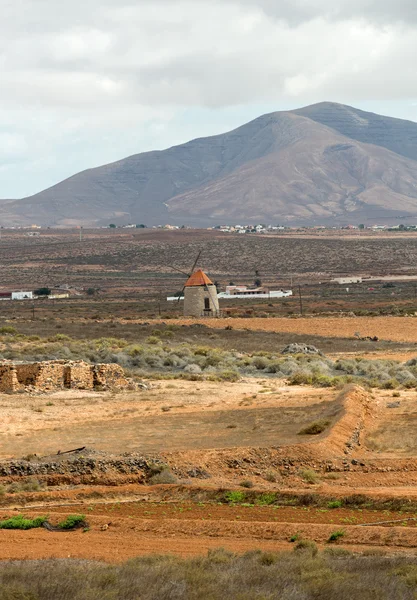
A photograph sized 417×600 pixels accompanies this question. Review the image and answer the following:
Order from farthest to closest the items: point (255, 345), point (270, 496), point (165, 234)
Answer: point (165, 234), point (255, 345), point (270, 496)

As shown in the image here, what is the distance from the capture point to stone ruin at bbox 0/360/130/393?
3188 centimetres

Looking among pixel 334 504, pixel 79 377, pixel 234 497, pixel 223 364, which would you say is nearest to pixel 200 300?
pixel 223 364

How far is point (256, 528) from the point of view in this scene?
15773 millimetres

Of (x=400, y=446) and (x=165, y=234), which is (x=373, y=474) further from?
(x=165, y=234)

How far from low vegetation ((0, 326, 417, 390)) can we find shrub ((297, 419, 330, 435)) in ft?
31.3

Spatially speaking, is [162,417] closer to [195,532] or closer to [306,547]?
[195,532]

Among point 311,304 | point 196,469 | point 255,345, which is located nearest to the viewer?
point 196,469

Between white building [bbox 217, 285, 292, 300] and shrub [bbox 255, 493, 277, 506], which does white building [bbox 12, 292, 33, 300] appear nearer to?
white building [bbox 217, 285, 292, 300]

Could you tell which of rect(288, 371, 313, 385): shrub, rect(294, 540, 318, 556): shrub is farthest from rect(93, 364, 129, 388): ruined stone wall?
rect(294, 540, 318, 556): shrub

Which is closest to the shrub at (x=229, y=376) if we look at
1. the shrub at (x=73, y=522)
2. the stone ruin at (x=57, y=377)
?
the stone ruin at (x=57, y=377)

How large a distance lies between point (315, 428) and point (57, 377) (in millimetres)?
10590

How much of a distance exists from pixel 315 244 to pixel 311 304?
8354cm

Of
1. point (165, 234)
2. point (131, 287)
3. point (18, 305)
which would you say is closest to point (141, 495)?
point (18, 305)

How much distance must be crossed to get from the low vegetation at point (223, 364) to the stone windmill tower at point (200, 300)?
2552 centimetres
